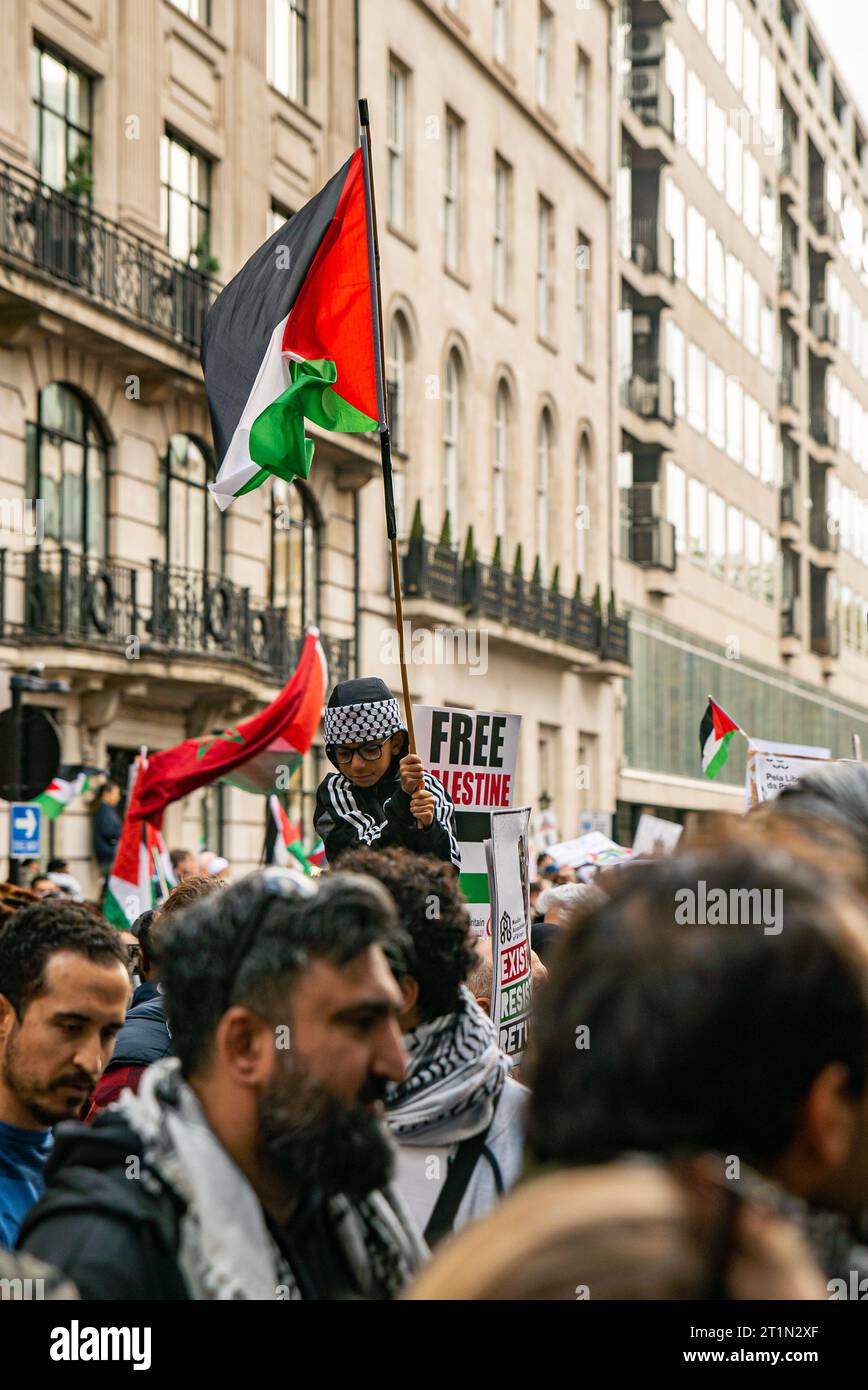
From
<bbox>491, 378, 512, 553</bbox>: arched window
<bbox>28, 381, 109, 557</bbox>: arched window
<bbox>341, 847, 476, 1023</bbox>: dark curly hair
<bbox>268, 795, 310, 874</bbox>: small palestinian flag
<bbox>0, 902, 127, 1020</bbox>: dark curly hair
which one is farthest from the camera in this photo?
<bbox>491, 378, 512, 553</bbox>: arched window

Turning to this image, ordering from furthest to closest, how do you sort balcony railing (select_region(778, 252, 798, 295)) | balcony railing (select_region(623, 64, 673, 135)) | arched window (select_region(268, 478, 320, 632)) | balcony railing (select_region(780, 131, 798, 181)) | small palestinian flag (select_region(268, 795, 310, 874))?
1. balcony railing (select_region(780, 131, 798, 181))
2. balcony railing (select_region(778, 252, 798, 295))
3. balcony railing (select_region(623, 64, 673, 135))
4. arched window (select_region(268, 478, 320, 632))
5. small palestinian flag (select_region(268, 795, 310, 874))

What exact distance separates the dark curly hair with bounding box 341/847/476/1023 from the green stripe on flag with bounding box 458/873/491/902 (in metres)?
3.24

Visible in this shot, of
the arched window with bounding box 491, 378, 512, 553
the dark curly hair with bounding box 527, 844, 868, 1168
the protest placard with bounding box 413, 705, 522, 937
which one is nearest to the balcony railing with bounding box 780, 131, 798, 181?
the arched window with bounding box 491, 378, 512, 553

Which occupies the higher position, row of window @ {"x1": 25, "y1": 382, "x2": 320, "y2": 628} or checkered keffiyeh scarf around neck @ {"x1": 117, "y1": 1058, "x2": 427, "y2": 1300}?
row of window @ {"x1": 25, "y1": 382, "x2": 320, "y2": 628}

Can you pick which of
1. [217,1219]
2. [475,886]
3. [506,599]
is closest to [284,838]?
[475,886]

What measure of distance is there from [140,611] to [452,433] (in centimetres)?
1192

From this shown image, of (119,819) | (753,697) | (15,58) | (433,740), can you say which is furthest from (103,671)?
(753,697)

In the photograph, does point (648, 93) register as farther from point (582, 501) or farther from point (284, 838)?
point (284, 838)

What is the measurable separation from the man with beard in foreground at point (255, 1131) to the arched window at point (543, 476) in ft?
117

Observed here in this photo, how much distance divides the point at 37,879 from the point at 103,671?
7.31 meters

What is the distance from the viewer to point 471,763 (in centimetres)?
823

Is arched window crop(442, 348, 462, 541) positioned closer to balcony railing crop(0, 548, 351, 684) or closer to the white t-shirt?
balcony railing crop(0, 548, 351, 684)

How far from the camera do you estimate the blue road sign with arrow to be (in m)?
15.2

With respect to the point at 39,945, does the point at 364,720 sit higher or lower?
higher
